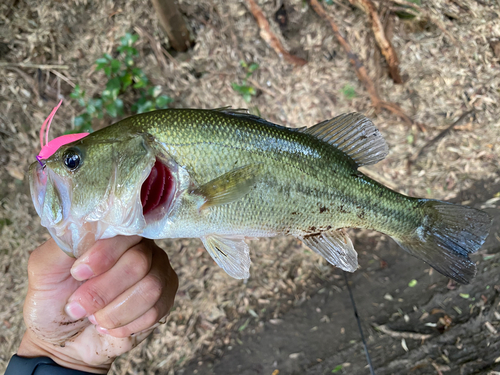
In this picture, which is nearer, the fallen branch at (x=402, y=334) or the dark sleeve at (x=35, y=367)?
the dark sleeve at (x=35, y=367)

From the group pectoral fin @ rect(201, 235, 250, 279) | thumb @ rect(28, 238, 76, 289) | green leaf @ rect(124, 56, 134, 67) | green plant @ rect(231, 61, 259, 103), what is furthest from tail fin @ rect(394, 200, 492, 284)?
green leaf @ rect(124, 56, 134, 67)

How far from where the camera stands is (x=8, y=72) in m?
3.00

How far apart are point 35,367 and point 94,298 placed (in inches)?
30.1

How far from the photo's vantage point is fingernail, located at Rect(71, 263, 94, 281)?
1438 millimetres

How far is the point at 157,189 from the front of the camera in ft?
4.70

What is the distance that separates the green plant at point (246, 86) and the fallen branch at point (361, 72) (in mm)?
859

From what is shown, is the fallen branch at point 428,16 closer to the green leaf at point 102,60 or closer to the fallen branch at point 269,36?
the fallen branch at point 269,36

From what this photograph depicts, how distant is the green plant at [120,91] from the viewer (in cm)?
285

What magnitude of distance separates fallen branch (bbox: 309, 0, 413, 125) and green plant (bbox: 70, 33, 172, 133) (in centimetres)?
184

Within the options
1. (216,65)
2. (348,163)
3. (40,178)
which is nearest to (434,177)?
(348,163)

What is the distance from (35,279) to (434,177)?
3.67 metres

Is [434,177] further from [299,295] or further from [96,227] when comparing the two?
[96,227]

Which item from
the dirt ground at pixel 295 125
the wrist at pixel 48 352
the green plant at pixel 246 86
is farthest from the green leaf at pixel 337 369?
the green plant at pixel 246 86

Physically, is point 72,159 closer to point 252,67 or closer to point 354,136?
point 354,136
